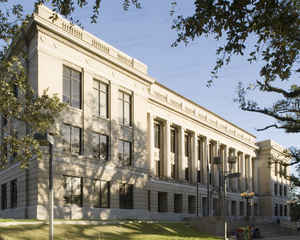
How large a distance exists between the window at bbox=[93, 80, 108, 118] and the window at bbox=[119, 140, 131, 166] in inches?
136

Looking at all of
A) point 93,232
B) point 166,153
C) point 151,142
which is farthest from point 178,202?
point 93,232

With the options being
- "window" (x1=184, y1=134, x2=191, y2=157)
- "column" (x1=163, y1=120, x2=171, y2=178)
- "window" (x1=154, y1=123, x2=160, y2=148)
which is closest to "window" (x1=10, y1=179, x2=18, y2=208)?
"window" (x1=154, y1=123, x2=160, y2=148)

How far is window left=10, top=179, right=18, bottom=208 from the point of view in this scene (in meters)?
33.1

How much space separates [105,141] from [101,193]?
4.66 m

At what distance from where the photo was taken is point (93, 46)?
36156 mm

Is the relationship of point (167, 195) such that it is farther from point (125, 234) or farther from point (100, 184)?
point (125, 234)

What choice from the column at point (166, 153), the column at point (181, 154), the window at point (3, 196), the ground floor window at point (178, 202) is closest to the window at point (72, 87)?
the window at point (3, 196)

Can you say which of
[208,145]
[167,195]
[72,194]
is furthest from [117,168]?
[208,145]

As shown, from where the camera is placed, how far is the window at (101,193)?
1382 inches

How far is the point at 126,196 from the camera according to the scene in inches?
1526

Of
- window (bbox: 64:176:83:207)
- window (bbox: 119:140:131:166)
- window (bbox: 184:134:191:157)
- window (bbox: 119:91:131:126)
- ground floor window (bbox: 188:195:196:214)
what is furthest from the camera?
window (bbox: 184:134:191:157)

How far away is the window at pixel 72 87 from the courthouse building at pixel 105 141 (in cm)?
8

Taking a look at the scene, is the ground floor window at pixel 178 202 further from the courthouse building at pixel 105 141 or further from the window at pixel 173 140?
the window at pixel 173 140

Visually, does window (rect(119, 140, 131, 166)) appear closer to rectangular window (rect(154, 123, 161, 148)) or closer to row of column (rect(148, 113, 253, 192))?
row of column (rect(148, 113, 253, 192))
